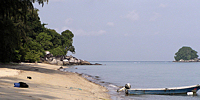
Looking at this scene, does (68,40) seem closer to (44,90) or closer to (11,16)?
(11,16)

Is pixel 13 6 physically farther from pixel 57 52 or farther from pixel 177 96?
pixel 57 52

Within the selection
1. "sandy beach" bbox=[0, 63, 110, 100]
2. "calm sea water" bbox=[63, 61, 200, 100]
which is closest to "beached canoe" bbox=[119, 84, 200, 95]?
"calm sea water" bbox=[63, 61, 200, 100]

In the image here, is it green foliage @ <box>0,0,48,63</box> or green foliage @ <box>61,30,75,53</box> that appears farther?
green foliage @ <box>61,30,75,53</box>

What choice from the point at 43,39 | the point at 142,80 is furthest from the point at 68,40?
the point at 142,80

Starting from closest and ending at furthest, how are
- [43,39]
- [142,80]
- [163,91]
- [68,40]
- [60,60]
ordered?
[163,91]
[142,80]
[43,39]
[60,60]
[68,40]

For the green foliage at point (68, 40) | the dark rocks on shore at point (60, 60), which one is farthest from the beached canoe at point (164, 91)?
the green foliage at point (68, 40)

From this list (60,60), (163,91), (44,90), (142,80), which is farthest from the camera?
(60,60)

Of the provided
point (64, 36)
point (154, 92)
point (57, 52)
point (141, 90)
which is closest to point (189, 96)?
point (154, 92)

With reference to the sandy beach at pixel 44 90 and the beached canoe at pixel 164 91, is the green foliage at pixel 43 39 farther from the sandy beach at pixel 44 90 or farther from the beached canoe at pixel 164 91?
the beached canoe at pixel 164 91

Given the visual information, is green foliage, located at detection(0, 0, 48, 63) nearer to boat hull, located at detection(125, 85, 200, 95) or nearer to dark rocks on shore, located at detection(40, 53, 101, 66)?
boat hull, located at detection(125, 85, 200, 95)

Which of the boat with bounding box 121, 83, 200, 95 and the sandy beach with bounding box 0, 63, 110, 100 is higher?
the sandy beach with bounding box 0, 63, 110, 100

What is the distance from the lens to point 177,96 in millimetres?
17297

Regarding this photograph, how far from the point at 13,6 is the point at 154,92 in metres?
17.5

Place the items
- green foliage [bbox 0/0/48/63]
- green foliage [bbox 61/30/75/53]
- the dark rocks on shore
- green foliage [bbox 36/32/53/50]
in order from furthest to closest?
green foliage [bbox 61/30/75/53], the dark rocks on shore, green foliage [bbox 36/32/53/50], green foliage [bbox 0/0/48/63]
